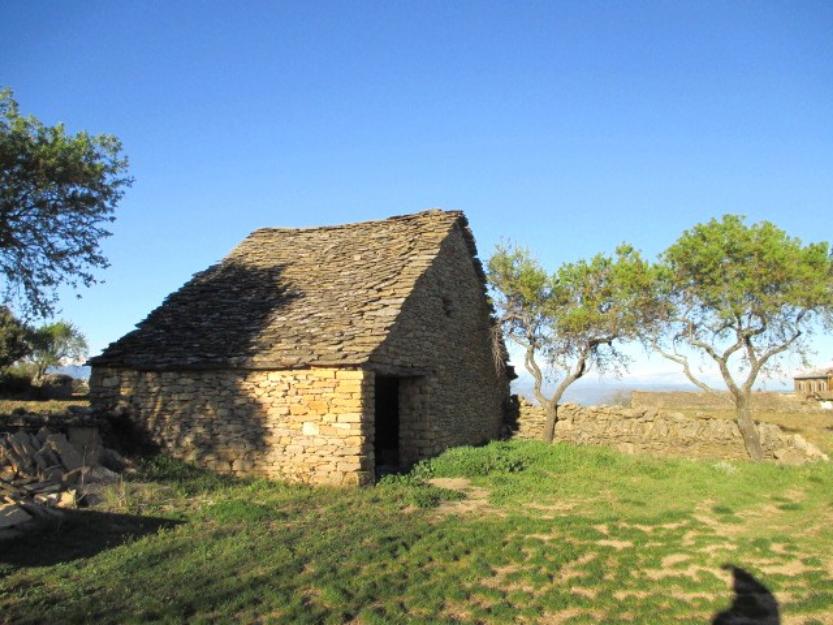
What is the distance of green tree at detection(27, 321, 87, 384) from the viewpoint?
45.7m

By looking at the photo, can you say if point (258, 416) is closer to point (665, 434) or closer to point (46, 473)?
point (46, 473)

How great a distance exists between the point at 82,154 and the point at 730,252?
18640mm

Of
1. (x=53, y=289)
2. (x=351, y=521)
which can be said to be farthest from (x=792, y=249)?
(x=53, y=289)

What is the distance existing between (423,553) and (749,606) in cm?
357

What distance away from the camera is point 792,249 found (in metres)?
16.8

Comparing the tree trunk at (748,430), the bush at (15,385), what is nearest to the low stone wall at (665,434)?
the tree trunk at (748,430)

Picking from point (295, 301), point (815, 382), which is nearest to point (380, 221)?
point (295, 301)

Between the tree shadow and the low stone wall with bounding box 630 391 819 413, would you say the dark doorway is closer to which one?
the tree shadow

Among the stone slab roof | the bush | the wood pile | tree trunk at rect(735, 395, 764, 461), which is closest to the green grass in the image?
the wood pile

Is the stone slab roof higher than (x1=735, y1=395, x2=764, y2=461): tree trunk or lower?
higher

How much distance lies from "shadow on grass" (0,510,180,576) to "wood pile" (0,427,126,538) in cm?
21

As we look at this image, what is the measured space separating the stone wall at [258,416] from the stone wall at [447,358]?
1.22 meters

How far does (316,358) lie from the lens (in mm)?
11812

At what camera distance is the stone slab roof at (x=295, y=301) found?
12539 mm
